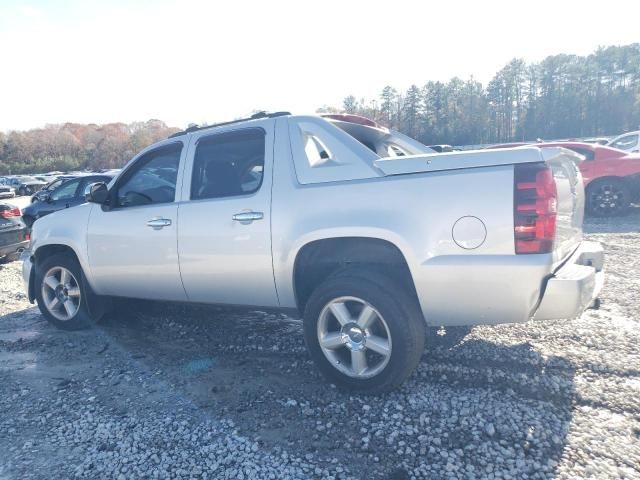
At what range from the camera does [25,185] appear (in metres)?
40.7

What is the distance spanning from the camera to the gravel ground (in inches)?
99.1

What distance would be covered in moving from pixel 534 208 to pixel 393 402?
152 centimetres

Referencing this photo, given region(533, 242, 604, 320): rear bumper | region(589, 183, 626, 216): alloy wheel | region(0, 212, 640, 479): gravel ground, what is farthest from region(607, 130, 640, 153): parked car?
region(533, 242, 604, 320): rear bumper

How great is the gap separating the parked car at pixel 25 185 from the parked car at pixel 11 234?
3616 centimetres

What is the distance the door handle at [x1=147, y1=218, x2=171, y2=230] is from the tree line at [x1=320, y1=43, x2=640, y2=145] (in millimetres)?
57443

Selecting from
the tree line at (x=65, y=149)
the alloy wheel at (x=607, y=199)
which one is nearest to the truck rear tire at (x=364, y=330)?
the alloy wheel at (x=607, y=199)

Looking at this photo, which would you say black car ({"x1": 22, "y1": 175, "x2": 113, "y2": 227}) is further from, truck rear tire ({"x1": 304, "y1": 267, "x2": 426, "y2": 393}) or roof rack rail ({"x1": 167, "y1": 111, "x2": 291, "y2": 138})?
truck rear tire ({"x1": 304, "y1": 267, "x2": 426, "y2": 393})

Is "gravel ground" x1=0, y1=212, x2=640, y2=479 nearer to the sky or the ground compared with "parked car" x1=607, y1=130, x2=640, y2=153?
nearer to the ground

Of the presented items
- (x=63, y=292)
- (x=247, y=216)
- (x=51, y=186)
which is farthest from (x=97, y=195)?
(x=51, y=186)

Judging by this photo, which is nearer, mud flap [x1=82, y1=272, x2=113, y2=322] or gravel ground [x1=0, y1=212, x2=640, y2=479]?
gravel ground [x1=0, y1=212, x2=640, y2=479]

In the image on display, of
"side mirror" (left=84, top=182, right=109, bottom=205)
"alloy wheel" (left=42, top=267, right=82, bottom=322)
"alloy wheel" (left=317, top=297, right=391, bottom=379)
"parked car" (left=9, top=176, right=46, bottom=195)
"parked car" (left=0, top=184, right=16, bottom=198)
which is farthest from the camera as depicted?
"parked car" (left=9, top=176, right=46, bottom=195)

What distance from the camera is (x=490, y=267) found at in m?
2.75

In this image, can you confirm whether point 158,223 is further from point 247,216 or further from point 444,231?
point 444,231

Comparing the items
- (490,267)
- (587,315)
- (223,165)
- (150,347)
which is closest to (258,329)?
(150,347)
